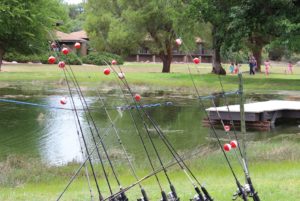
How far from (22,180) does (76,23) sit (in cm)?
9172

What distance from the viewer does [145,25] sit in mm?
41781

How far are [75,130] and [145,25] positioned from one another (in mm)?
26047

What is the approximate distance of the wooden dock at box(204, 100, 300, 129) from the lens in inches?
A: 693

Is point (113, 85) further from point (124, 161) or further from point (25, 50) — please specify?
point (124, 161)

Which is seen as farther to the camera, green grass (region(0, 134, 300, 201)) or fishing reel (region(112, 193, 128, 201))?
green grass (region(0, 134, 300, 201))

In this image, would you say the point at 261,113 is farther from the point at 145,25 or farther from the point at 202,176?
the point at 145,25

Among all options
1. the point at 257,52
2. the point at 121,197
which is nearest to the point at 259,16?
the point at 257,52

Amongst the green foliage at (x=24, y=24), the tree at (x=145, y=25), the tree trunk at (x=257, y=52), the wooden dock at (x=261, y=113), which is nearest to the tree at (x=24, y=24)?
the green foliage at (x=24, y=24)

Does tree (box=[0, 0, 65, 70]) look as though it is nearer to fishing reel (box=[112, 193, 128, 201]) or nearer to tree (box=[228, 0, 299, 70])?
tree (box=[228, 0, 299, 70])

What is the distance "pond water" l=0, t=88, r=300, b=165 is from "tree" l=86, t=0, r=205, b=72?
12030 millimetres

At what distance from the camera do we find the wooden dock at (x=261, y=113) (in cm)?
1759

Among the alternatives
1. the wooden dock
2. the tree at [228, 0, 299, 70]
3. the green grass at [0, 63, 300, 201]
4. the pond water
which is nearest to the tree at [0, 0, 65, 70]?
the pond water

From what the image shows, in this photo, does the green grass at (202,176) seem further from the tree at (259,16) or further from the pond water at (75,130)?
the tree at (259,16)

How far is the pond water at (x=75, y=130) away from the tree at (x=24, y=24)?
559cm
